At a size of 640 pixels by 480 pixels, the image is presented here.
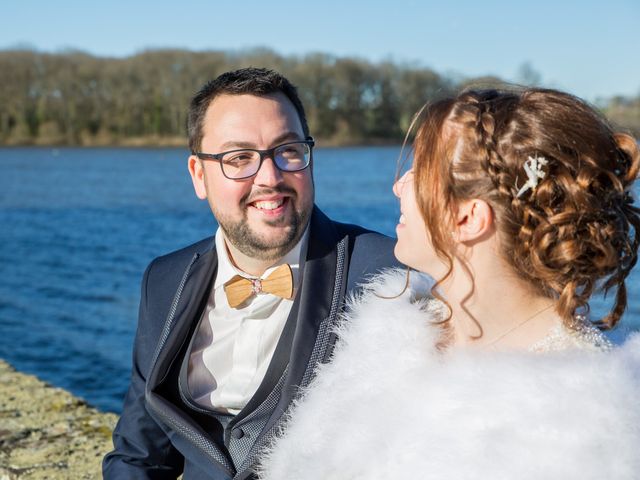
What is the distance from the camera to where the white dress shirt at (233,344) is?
9.63 feet

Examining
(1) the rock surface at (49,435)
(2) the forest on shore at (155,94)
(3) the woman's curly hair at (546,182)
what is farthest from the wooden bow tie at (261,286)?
(2) the forest on shore at (155,94)

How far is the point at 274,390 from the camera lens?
276 centimetres

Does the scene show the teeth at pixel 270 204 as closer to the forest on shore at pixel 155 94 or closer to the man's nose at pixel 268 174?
the man's nose at pixel 268 174

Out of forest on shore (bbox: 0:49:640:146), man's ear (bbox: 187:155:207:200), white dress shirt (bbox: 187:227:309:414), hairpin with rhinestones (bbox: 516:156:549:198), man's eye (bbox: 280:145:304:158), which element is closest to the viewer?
hairpin with rhinestones (bbox: 516:156:549:198)

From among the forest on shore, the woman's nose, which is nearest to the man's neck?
the woman's nose

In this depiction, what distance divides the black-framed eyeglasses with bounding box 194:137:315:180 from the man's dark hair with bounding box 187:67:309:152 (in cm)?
18

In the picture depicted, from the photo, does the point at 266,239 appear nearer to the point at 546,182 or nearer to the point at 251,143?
the point at 251,143

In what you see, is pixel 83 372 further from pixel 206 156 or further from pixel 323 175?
pixel 323 175

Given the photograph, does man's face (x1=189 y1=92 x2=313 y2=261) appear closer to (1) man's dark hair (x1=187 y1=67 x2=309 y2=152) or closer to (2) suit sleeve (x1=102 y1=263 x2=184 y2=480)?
(1) man's dark hair (x1=187 y1=67 x2=309 y2=152)

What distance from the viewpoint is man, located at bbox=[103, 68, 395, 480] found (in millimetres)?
2852

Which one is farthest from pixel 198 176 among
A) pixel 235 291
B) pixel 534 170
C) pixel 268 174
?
pixel 534 170

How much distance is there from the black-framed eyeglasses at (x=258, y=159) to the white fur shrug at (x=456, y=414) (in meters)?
0.88

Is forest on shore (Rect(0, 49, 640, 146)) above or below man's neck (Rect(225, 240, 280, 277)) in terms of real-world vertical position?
below

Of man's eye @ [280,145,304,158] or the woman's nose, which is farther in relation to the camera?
man's eye @ [280,145,304,158]
